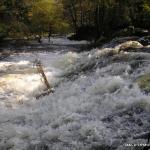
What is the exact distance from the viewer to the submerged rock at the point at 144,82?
32.6 feet

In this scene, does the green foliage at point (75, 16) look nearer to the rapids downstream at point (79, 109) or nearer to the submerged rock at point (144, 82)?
the rapids downstream at point (79, 109)

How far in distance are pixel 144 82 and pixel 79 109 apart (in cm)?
226

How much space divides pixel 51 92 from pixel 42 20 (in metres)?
25.6

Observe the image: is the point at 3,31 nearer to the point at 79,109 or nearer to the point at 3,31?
the point at 3,31

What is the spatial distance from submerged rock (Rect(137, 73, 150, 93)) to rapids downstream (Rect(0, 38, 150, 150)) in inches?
6.5

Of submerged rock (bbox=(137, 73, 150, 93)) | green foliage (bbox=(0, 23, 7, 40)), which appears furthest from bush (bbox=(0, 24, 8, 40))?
submerged rock (bbox=(137, 73, 150, 93))

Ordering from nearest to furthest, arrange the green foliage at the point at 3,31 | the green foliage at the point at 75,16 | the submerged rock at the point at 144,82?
1. the submerged rock at the point at 144,82
2. the green foliage at the point at 75,16
3. the green foliage at the point at 3,31

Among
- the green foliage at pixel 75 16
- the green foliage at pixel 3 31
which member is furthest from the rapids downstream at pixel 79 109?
the green foliage at pixel 3 31

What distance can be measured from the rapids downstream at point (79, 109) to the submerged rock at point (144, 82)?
0.17 metres

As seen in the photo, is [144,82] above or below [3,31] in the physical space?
above

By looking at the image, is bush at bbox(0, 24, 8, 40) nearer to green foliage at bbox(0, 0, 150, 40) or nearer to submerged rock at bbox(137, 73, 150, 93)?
green foliage at bbox(0, 0, 150, 40)

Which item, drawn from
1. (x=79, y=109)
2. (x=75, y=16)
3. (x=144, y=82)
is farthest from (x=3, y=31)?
(x=79, y=109)

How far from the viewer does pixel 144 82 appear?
10570mm

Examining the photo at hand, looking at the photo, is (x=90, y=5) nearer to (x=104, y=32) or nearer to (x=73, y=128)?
(x=104, y=32)
